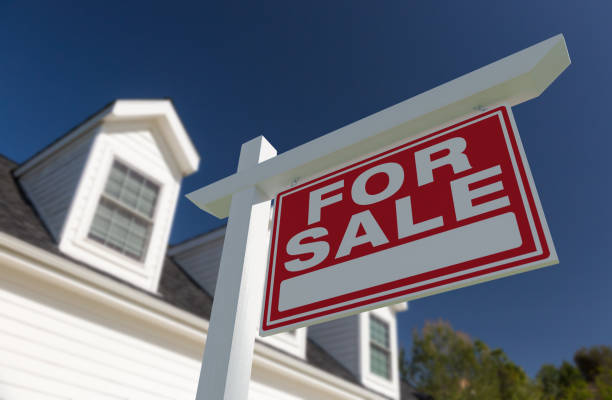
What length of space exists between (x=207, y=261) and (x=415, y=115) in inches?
378

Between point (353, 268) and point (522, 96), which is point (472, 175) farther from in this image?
point (353, 268)

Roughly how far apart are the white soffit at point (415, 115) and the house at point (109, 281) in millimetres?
4375

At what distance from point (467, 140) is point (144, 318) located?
5930mm

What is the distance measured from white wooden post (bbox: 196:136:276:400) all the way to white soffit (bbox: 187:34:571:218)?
0.12 meters

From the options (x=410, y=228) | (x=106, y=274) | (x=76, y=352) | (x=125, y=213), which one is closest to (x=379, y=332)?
(x=125, y=213)

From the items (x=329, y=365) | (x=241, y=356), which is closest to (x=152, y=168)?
(x=329, y=365)

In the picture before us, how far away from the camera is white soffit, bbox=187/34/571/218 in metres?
1.75

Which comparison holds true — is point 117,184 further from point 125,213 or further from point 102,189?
point 125,213

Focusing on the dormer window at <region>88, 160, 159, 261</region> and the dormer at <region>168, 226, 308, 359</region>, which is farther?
the dormer at <region>168, 226, 308, 359</region>

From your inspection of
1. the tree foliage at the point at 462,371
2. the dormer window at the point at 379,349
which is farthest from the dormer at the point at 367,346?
the tree foliage at the point at 462,371

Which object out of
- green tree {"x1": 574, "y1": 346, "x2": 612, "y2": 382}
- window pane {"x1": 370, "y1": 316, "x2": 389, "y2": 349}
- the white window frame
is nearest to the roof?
the white window frame

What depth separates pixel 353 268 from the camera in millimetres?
1764

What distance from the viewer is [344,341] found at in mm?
11797

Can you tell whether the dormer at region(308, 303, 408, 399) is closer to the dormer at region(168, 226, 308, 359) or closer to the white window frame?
the white window frame
